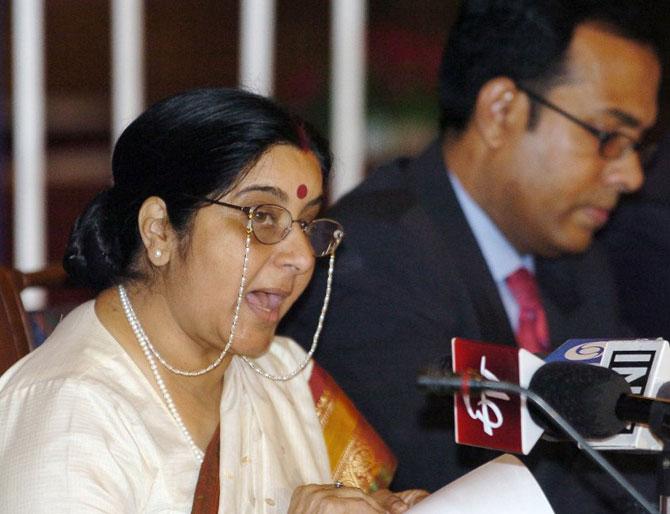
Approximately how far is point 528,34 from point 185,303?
107cm

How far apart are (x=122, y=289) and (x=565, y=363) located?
2.12ft

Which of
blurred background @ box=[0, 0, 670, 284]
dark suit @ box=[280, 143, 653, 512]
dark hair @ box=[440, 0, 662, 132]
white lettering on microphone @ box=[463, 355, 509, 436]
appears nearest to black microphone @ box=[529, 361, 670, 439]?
white lettering on microphone @ box=[463, 355, 509, 436]

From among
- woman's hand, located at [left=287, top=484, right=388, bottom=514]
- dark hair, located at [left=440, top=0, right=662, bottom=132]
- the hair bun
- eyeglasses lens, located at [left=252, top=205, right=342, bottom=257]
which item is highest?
dark hair, located at [left=440, top=0, right=662, bottom=132]

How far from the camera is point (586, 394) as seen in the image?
1.21m

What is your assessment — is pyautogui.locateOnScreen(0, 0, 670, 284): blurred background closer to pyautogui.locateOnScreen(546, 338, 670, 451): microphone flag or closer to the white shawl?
the white shawl

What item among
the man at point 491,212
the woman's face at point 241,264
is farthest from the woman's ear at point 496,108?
the woman's face at point 241,264

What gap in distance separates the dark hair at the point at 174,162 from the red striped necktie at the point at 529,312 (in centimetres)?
87

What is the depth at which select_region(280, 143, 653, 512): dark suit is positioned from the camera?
195 centimetres

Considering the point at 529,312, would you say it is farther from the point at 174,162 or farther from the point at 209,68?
the point at 209,68

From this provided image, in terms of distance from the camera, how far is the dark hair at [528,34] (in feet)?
7.48

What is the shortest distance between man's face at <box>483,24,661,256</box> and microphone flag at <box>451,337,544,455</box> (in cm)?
101

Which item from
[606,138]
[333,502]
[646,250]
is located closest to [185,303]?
[333,502]

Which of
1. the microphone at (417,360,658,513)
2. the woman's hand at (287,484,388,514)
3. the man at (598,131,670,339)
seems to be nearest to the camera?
the microphone at (417,360,658,513)

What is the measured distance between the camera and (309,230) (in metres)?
1.61
